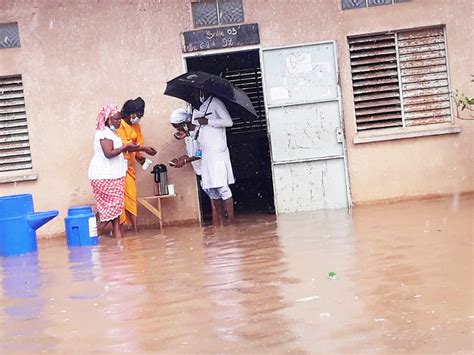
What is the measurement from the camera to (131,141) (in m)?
12.0

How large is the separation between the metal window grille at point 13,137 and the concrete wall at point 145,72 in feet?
0.64

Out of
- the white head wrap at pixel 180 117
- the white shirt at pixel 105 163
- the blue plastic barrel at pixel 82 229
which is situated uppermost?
the white head wrap at pixel 180 117

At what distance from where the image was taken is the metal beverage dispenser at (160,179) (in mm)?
12367

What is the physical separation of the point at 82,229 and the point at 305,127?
10.4 feet

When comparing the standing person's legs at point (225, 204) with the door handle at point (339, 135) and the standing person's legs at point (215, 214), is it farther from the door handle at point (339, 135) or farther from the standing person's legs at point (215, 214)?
the door handle at point (339, 135)

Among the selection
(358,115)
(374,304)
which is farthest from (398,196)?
(374,304)

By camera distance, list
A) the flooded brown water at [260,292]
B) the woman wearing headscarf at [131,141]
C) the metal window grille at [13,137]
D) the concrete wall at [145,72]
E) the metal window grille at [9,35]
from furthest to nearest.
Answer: the metal window grille at [13,137], the metal window grille at [9,35], the concrete wall at [145,72], the woman wearing headscarf at [131,141], the flooded brown water at [260,292]

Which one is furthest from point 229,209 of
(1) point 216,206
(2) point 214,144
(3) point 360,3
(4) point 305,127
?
(3) point 360,3

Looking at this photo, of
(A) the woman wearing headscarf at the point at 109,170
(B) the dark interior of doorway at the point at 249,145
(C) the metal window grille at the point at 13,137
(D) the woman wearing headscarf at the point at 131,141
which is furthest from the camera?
(B) the dark interior of doorway at the point at 249,145

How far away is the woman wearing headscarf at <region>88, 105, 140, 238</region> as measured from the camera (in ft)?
37.8

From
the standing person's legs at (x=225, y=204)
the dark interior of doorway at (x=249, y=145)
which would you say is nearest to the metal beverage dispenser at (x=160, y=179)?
the standing person's legs at (x=225, y=204)

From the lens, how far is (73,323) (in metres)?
6.33

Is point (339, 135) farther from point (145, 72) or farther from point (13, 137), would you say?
point (13, 137)

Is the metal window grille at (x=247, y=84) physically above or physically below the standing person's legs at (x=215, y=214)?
above
